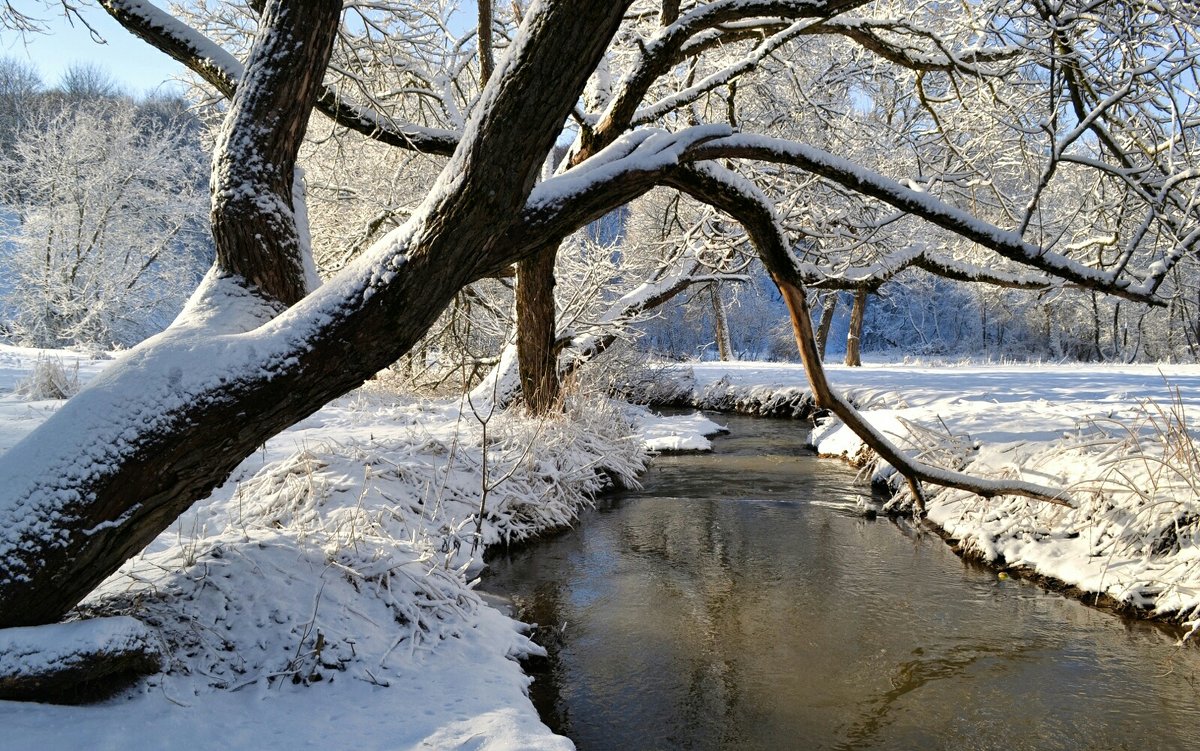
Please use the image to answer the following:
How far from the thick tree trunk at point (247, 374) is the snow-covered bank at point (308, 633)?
466 mm

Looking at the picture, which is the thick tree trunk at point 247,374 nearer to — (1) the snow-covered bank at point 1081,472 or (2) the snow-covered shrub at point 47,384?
(1) the snow-covered bank at point 1081,472

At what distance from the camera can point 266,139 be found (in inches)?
113

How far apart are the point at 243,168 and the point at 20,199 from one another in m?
30.9

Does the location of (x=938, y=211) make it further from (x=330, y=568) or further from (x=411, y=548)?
(x=330, y=568)

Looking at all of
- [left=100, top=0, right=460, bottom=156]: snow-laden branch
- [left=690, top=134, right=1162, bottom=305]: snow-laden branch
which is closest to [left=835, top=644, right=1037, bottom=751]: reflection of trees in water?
[left=690, top=134, right=1162, bottom=305]: snow-laden branch

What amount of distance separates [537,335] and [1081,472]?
517 centimetres

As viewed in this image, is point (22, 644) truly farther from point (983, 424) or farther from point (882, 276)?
point (983, 424)

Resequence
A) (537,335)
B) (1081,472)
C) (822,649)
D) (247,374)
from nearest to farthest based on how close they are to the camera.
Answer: (247,374) → (822,649) → (1081,472) → (537,335)

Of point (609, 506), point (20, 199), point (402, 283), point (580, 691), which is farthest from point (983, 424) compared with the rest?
point (20, 199)

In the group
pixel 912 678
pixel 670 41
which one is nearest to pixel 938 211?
pixel 912 678

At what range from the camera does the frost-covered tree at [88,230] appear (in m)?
20.8

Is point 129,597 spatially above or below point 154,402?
below

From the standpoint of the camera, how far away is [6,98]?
2894 cm

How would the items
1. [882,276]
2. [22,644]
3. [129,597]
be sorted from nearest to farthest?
[22,644] < [129,597] < [882,276]
